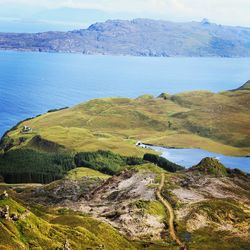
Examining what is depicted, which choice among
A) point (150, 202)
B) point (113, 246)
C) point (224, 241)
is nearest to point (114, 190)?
point (150, 202)

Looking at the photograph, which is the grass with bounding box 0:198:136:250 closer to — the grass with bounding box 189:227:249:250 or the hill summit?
the grass with bounding box 189:227:249:250

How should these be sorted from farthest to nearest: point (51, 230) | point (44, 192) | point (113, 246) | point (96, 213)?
point (44, 192) → point (96, 213) → point (113, 246) → point (51, 230)

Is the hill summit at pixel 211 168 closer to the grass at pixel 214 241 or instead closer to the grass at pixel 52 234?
the grass at pixel 214 241

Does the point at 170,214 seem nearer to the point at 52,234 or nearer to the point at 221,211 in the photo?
the point at 221,211

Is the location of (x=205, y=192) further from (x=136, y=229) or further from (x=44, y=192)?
(x=44, y=192)

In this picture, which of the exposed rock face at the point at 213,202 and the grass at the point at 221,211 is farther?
the grass at the point at 221,211

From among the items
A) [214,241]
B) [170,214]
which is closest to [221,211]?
[170,214]

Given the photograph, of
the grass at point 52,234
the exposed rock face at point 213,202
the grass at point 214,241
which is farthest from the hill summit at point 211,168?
the grass at point 52,234

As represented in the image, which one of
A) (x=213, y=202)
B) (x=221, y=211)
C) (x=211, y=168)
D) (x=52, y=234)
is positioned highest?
(x=52, y=234)

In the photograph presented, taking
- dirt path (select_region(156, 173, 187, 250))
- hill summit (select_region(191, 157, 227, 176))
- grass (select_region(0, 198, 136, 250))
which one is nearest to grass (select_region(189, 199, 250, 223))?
dirt path (select_region(156, 173, 187, 250))

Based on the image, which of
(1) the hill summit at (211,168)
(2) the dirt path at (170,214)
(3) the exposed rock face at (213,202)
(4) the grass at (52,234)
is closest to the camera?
(4) the grass at (52,234)

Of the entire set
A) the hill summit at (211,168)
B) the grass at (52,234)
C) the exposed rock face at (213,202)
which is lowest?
the hill summit at (211,168)
